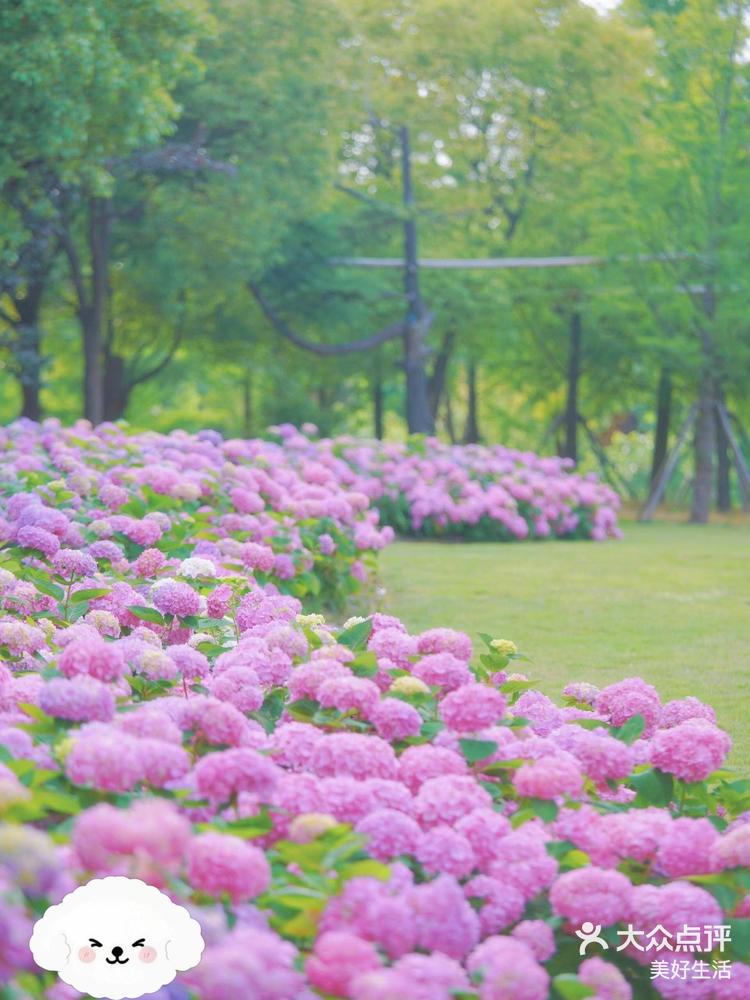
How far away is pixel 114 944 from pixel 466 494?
1329cm

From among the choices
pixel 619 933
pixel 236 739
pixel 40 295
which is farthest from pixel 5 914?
pixel 40 295

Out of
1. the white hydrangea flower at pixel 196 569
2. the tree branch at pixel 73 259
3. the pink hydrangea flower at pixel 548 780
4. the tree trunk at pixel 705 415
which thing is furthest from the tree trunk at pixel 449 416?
the pink hydrangea flower at pixel 548 780

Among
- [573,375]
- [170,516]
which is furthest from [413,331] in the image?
[170,516]

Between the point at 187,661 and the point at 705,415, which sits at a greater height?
the point at 705,415

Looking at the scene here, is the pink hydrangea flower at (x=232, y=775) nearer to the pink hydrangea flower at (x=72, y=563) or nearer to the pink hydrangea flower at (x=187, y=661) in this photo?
the pink hydrangea flower at (x=187, y=661)

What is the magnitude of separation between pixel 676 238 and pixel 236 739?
60.5 ft

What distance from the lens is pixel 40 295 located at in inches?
877

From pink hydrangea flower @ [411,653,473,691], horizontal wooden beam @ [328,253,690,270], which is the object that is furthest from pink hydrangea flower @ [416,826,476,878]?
horizontal wooden beam @ [328,253,690,270]

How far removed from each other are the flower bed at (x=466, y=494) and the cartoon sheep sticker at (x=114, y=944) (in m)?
11.8

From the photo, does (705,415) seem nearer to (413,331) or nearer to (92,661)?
(413,331)

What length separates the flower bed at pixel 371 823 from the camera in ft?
6.38

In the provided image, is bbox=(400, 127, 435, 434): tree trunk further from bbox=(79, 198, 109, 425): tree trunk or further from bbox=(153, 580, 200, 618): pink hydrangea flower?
bbox=(153, 580, 200, 618): pink hydrangea flower

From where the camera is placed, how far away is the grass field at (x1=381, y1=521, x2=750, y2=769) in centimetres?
673

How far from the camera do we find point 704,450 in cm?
2136
